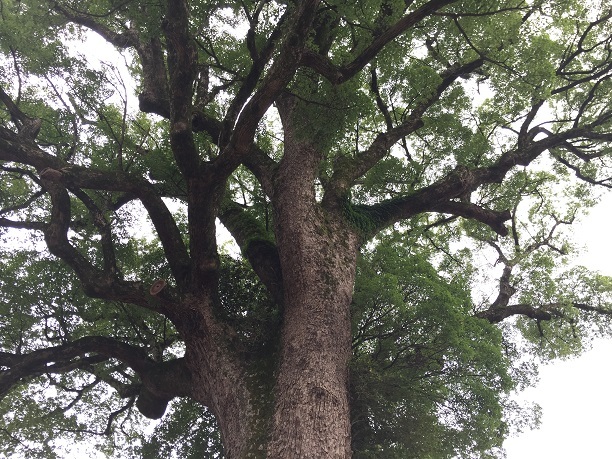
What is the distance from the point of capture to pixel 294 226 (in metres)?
5.66

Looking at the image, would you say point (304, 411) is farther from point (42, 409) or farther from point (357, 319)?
point (42, 409)

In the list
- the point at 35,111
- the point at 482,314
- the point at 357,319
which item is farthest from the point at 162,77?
the point at 482,314

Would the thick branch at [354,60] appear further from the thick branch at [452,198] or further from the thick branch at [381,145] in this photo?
the thick branch at [452,198]

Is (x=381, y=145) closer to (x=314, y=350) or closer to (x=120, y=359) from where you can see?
(x=314, y=350)

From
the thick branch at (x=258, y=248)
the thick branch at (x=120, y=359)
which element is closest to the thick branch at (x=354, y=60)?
the thick branch at (x=258, y=248)

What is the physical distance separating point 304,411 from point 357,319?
2.19m

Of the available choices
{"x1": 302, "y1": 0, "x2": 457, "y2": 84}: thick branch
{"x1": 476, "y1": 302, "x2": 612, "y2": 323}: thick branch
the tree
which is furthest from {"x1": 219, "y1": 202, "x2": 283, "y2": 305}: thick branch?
{"x1": 476, "y1": 302, "x2": 612, "y2": 323}: thick branch

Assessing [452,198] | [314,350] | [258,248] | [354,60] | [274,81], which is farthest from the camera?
[452,198]

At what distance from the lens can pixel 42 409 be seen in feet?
27.0

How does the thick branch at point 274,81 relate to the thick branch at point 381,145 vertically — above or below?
below

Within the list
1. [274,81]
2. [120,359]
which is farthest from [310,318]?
[120,359]

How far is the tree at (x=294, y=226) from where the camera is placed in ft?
16.5

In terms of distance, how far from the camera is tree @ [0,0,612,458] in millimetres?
5027

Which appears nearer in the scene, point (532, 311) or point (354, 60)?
point (354, 60)
